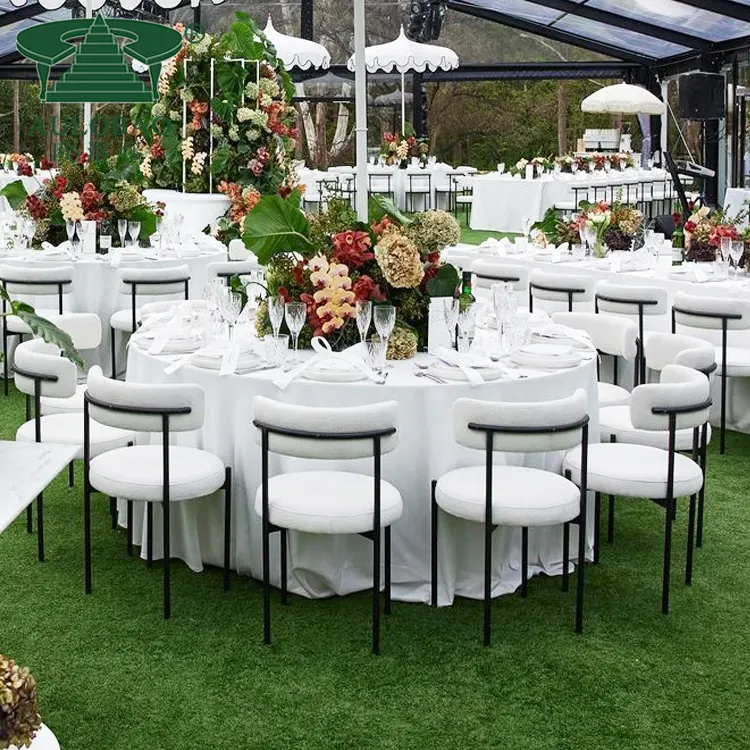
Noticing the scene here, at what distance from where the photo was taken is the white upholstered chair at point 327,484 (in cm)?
365

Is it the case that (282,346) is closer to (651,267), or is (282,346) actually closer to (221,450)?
(221,450)

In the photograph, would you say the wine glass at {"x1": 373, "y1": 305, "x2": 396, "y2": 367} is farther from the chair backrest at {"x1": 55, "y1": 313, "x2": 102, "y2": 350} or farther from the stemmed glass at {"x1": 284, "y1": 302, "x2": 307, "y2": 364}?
the chair backrest at {"x1": 55, "y1": 313, "x2": 102, "y2": 350}

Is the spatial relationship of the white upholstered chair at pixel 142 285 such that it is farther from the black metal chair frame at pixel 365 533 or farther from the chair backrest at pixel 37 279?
the black metal chair frame at pixel 365 533

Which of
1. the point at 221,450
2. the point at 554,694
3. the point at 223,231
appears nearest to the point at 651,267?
the point at 223,231

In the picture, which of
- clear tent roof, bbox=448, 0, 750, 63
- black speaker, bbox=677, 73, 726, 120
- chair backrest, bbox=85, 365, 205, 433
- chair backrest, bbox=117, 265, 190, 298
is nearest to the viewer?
chair backrest, bbox=85, 365, 205, 433

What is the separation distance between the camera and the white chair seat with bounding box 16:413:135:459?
4.68 metres

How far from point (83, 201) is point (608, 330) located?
391 cm

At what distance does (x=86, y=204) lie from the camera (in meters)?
8.08

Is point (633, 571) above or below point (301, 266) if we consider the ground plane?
below

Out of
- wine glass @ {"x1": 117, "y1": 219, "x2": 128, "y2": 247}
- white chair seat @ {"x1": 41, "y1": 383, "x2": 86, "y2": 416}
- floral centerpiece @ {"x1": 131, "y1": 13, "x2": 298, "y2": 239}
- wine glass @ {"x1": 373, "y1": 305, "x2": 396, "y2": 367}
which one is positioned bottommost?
white chair seat @ {"x1": 41, "y1": 383, "x2": 86, "y2": 416}

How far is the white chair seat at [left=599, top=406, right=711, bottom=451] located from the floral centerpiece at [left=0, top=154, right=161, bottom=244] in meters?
4.30

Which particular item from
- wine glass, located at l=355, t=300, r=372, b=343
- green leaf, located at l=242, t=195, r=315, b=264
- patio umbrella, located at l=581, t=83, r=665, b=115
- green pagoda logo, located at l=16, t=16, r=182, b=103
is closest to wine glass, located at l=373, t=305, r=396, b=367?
wine glass, located at l=355, t=300, r=372, b=343

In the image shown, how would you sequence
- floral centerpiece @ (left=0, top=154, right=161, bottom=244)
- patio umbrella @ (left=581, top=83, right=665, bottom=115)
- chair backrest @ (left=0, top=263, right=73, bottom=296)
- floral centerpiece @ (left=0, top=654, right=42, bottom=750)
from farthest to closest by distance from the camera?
1. patio umbrella @ (left=581, top=83, right=665, bottom=115)
2. floral centerpiece @ (left=0, top=154, right=161, bottom=244)
3. chair backrest @ (left=0, top=263, right=73, bottom=296)
4. floral centerpiece @ (left=0, top=654, right=42, bottom=750)

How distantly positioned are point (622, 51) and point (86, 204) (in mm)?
17083
